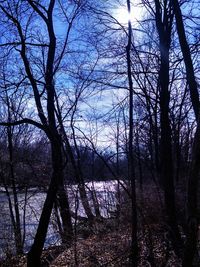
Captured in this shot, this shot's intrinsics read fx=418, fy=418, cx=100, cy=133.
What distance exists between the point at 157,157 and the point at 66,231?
367 inches

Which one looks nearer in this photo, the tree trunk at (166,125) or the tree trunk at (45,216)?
the tree trunk at (166,125)

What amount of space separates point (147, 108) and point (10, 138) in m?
9.36

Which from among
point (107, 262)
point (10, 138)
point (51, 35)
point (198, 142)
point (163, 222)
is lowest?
point (107, 262)

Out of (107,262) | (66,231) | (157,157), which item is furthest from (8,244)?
(157,157)

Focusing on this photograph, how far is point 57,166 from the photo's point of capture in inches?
483

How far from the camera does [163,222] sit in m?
10.8

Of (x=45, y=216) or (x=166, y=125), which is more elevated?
(x=166, y=125)

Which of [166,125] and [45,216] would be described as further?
[45,216]

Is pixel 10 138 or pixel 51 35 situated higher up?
pixel 51 35

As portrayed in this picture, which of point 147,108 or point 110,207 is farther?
point 147,108

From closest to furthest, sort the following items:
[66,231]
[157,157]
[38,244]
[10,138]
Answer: [38,244]
[66,231]
[157,157]
[10,138]

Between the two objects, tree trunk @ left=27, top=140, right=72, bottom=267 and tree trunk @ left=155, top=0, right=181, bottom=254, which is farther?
tree trunk @ left=27, top=140, right=72, bottom=267

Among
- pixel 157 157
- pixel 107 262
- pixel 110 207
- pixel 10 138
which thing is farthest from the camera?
pixel 10 138

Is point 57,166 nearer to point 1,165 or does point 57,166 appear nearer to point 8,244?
point 8,244
